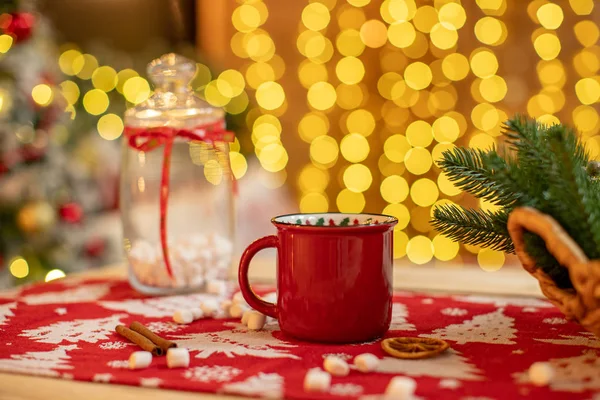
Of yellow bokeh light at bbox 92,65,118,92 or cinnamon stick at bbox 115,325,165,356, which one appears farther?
yellow bokeh light at bbox 92,65,118,92

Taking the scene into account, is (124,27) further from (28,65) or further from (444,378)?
(444,378)

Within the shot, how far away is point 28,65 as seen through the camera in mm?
1687

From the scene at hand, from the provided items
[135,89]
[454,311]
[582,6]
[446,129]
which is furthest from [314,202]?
[454,311]

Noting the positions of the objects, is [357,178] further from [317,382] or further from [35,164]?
[317,382]

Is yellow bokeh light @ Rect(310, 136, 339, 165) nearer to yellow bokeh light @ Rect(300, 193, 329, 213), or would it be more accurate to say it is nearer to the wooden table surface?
yellow bokeh light @ Rect(300, 193, 329, 213)

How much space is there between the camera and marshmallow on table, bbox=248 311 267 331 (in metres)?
0.72

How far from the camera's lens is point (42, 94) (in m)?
1.72

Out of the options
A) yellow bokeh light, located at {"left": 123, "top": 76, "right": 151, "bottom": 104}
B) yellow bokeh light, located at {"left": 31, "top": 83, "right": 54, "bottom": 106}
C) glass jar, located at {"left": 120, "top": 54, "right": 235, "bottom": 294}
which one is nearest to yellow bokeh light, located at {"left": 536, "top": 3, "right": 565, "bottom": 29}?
yellow bokeh light, located at {"left": 123, "top": 76, "right": 151, "bottom": 104}

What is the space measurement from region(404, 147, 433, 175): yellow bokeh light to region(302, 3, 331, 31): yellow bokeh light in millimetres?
731

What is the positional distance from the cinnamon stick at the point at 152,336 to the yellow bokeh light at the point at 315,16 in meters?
2.47

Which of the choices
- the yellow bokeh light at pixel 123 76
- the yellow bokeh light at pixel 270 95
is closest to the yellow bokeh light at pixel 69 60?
the yellow bokeh light at pixel 123 76

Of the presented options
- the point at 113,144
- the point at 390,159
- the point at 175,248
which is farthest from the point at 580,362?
the point at 390,159

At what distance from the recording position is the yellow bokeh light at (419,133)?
278 cm

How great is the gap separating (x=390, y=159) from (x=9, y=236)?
67.3 inches
